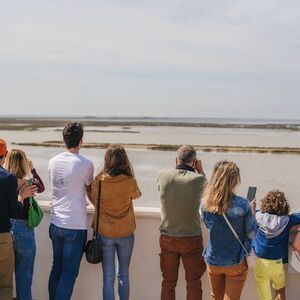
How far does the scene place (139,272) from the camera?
4.13 meters

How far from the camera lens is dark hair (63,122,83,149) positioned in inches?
142

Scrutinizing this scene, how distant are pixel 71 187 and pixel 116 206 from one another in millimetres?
330

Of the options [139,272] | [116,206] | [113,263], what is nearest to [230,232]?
[116,206]

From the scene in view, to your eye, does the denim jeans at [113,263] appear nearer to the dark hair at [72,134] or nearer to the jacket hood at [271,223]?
the dark hair at [72,134]

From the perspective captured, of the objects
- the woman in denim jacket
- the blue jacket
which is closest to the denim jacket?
the woman in denim jacket

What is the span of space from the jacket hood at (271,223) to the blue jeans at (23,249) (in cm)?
152

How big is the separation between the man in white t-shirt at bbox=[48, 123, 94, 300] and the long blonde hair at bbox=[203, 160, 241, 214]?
A: 881 mm

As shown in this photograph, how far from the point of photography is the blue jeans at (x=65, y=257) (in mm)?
3727

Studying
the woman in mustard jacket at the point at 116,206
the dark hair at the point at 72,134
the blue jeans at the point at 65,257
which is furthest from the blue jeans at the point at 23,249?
the dark hair at the point at 72,134

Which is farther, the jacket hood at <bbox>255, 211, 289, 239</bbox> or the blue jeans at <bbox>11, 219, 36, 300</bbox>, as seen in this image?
the blue jeans at <bbox>11, 219, 36, 300</bbox>

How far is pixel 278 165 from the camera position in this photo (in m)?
25.9

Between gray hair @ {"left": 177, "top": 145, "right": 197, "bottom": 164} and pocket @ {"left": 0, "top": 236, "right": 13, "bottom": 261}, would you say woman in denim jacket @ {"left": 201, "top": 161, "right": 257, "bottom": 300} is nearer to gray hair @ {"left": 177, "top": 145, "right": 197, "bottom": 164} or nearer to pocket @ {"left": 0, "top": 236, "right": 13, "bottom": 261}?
gray hair @ {"left": 177, "top": 145, "right": 197, "bottom": 164}

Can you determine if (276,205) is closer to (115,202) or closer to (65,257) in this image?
(115,202)

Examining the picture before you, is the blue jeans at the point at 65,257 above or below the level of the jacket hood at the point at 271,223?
below
